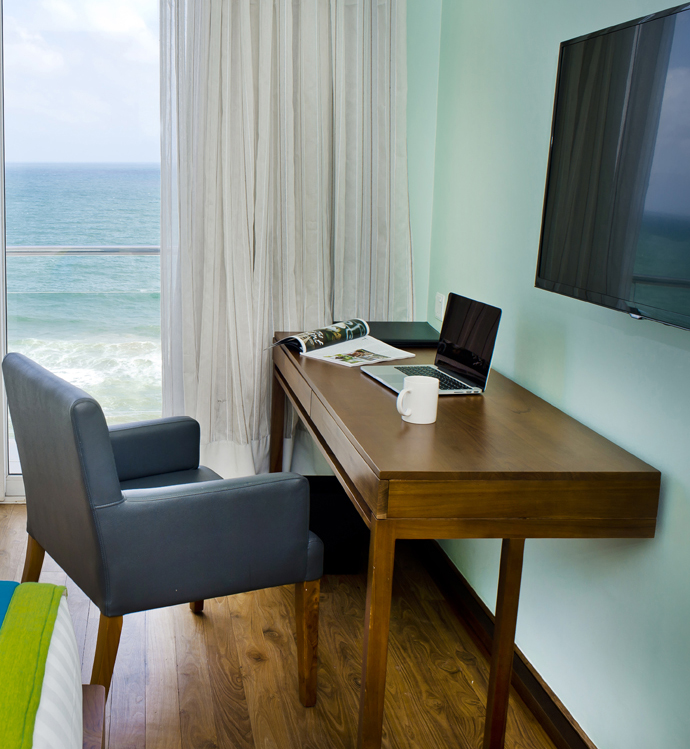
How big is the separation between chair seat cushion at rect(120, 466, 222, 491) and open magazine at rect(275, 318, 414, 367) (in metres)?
0.46

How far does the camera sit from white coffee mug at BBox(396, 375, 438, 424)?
5.19 ft

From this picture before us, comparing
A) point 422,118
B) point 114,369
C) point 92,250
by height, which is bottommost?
point 114,369

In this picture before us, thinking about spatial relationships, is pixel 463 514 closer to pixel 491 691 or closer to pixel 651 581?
pixel 651 581

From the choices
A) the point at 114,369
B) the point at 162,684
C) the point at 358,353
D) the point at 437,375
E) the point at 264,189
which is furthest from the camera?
the point at 114,369

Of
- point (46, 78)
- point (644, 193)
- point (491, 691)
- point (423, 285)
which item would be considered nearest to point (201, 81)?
point (46, 78)

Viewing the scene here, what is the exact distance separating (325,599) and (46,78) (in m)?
2.12

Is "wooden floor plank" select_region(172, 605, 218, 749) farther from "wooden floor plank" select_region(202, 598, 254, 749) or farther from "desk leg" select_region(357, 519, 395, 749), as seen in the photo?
"desk leg" select_region(357, 519, 395, 749)

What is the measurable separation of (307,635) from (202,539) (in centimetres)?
39

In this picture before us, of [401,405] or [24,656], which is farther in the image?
[401,405]

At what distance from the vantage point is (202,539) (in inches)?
62.8

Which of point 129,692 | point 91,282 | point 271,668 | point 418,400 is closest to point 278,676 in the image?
point 271,668

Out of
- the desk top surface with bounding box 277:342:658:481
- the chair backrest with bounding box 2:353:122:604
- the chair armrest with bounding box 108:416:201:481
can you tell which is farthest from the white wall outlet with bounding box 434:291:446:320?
the chair backrest with bounding box 2:353:122:604

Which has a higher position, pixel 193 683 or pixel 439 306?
pixel 439 306

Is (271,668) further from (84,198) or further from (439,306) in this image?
(84,198)
